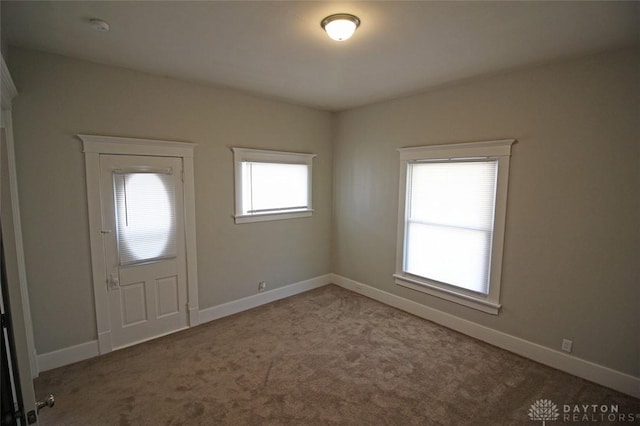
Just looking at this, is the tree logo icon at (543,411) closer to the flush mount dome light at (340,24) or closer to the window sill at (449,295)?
the window sill at (449,295)

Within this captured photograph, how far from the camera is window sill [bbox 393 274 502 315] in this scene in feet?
10.8

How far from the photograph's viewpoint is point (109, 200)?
2.99 metres

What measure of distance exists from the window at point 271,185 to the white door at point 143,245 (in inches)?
30.0

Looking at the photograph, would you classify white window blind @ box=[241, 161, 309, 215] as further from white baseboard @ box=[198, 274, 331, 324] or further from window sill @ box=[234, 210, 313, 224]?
white baseboard @ box=[198, 274, 331, 324]

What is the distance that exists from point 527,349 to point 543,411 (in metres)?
0.78

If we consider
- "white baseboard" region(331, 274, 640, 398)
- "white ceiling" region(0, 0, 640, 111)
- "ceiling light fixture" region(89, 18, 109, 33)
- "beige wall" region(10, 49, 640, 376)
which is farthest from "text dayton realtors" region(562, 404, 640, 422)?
"ceiling light fixture" region(89, 18, 109, 33)

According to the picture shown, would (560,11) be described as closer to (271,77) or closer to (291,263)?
(271,77)

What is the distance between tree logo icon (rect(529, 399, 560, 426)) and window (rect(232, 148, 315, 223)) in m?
3.34

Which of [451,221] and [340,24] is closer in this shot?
[340,24]

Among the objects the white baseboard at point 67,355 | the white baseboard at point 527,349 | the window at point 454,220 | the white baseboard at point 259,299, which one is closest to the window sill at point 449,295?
the window at point 454,220

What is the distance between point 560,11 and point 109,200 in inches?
155

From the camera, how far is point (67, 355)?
2.87 meters

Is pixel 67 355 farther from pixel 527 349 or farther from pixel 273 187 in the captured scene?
pixel 527 349

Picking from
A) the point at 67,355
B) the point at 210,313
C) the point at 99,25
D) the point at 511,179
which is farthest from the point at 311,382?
the point at 99,25
